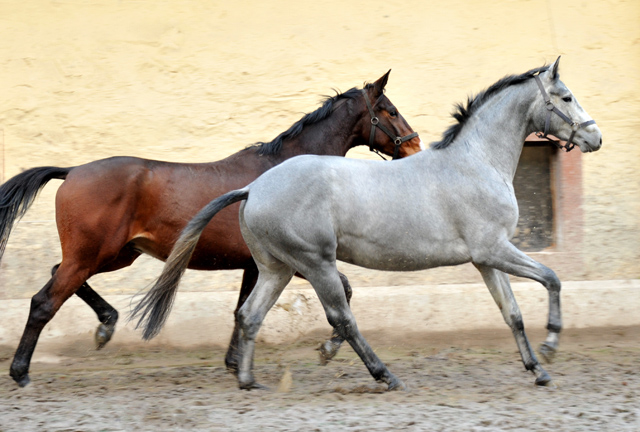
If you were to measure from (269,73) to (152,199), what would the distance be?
2.21 m

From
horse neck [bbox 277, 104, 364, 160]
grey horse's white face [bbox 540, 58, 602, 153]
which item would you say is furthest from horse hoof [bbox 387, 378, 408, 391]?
grey horse's white face [bbox 540, 58, 602, 153]

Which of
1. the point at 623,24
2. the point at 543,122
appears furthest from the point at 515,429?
the point at 623,24

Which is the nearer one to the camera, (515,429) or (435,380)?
(515,429)

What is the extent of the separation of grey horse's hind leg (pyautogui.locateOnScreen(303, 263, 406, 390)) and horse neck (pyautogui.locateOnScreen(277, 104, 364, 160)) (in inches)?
47.0

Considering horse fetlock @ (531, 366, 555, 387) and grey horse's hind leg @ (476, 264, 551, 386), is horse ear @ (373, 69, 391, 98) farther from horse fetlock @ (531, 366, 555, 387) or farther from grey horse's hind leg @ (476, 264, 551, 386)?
horse fetlock @ (531, 366, 555, 387)

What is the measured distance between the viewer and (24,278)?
587cm

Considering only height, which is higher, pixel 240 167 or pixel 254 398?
pixel 240 167

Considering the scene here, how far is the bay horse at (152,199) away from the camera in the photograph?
4480mm

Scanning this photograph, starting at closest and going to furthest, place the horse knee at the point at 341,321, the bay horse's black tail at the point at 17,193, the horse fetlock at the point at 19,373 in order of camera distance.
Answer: the horse knee at the point at 341,321 < the horse fetlock at the point at 19,373 < the bay horse's black tail at the point at 17,193

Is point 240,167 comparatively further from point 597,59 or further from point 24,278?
point 597,59

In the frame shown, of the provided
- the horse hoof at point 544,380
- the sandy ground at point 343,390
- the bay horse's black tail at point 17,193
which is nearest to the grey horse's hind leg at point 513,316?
the horse hoof at point 544,380

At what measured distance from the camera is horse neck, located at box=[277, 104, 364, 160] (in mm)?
4930

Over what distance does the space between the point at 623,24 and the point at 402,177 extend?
12.1 feet

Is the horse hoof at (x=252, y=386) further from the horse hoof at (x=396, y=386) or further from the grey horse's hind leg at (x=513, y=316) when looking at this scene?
the grey horse's hind leg at (x=513, y=316)
